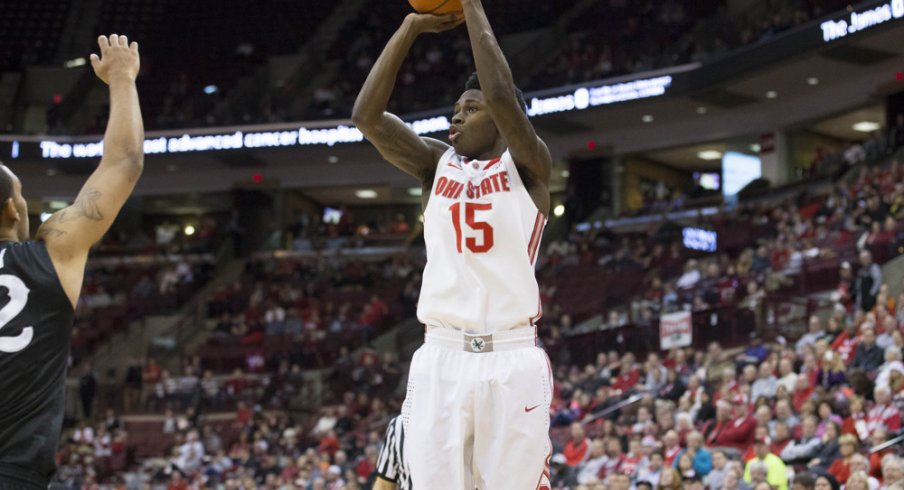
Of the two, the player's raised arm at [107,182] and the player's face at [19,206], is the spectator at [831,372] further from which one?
the player's face at [19,206]

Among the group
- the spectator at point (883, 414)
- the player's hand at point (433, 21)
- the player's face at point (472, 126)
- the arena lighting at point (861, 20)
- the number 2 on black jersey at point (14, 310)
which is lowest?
the spectator at point (883, 414)

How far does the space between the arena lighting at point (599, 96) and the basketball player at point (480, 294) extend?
19042mm

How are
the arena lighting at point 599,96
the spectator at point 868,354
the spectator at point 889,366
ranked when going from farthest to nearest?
the arena lighting at point 599,96 → the spectator at point 868,354 → the spectator at point 889,366

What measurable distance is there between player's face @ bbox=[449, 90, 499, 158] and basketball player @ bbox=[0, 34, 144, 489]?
1464 mm

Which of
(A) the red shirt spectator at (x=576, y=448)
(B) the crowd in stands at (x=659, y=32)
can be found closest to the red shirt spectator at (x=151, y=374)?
(B) the crowd in stands at (x=659, y=32)

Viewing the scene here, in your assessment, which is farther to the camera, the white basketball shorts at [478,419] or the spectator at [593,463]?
the spectator at [593,463]

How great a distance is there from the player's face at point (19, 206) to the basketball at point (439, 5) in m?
1.74

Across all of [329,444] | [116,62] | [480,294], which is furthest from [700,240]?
[116,62]

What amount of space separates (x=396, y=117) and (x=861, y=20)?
1688 cm

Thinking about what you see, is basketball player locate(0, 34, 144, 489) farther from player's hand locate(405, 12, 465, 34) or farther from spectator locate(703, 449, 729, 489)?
spectator locate(703, 449, 729, 489)

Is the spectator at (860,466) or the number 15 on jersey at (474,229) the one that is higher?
the number 15 on jersey at (474,229)

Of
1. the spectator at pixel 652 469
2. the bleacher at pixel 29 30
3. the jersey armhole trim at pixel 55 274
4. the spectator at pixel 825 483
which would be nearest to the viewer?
the jersey armhole trim at pixel 55 274

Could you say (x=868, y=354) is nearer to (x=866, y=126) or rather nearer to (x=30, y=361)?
(x=30, y=361)

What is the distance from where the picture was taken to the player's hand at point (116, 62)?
380cm
